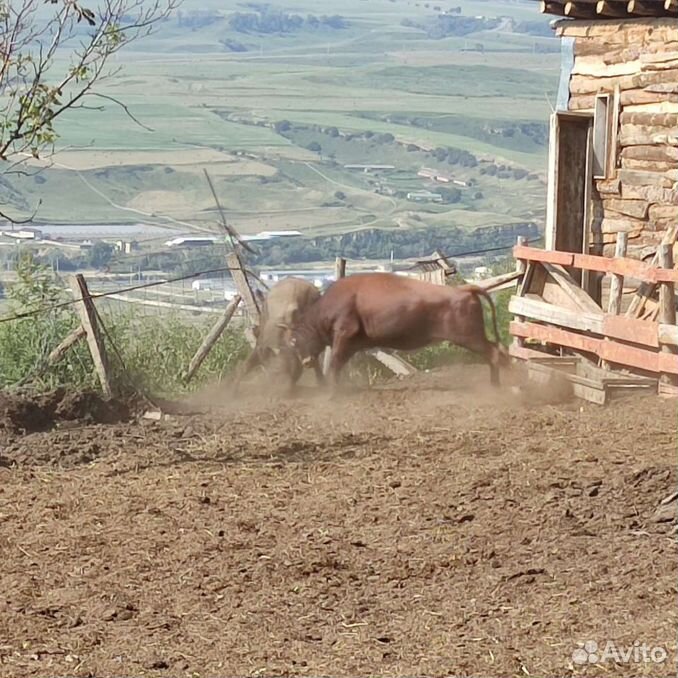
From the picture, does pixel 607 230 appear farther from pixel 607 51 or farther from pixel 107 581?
pixel 107 581

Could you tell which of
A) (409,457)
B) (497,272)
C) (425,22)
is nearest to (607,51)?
(497,272)

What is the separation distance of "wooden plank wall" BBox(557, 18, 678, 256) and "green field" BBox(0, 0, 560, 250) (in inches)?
52.8

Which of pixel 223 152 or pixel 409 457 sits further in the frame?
pixel 223 152

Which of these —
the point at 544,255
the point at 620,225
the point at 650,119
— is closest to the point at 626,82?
the point at 650,119

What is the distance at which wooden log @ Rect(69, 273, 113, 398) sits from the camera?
12.1 meters

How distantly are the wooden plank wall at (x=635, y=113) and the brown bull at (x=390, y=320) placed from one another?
170cm

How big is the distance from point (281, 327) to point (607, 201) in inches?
137

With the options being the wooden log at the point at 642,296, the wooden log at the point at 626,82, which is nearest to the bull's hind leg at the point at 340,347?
the wooden log at the point at 642,296

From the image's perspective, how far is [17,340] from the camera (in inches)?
506

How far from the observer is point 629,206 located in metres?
13.7

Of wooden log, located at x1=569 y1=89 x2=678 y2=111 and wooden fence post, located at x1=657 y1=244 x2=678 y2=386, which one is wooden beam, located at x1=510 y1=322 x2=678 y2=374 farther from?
wooden log, located at x1=569 y1=89 x2=678 y2=111

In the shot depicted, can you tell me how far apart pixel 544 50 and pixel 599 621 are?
116937 millimetres

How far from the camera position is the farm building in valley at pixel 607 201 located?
1229cm

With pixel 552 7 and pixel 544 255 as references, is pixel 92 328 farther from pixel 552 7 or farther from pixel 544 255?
pixel 552 7
